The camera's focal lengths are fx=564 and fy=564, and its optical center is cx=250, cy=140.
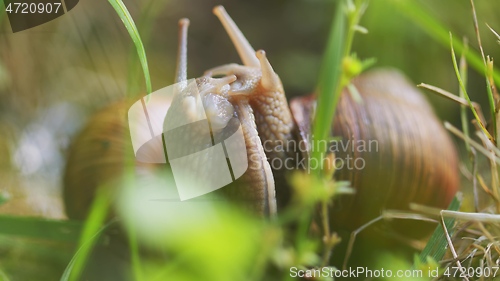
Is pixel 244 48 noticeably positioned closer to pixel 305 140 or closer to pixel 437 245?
pixel 305 140

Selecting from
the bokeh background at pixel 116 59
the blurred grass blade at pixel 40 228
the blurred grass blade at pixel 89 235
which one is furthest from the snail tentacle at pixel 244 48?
the blurred grass blade at pixel 40 228

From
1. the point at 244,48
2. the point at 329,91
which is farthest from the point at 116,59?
the point at 329,91

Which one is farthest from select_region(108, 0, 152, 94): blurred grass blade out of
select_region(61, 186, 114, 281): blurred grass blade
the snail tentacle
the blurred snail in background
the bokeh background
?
the bokeh background

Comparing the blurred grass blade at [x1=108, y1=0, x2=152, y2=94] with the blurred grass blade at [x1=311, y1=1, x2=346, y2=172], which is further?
the blurred grass blade at [x1=108, y1=0, x2=152, y2=94]

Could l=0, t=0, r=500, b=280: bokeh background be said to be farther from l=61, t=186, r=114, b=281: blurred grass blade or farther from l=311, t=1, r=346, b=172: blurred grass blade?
l=311, t=1, r=346, b=172: blurred grass blade

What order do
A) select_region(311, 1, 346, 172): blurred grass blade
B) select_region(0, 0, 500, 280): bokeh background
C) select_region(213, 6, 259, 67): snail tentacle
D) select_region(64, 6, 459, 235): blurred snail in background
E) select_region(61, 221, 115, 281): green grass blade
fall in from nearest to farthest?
select_region(311, 1, 346, 172): blurred grass blade < select_region(61, 221, 115, 281): green grass blade < select_region(64, 6, 459, 235): blurred snail in background < select_region(213, 6, 259, 67): snail tentacle < select_region(0, 0, 500, 280): bokeh background

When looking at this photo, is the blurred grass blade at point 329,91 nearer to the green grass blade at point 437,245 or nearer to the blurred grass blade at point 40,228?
the green grass blade at point 437,245

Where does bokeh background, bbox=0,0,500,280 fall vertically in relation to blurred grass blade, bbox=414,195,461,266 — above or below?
above
